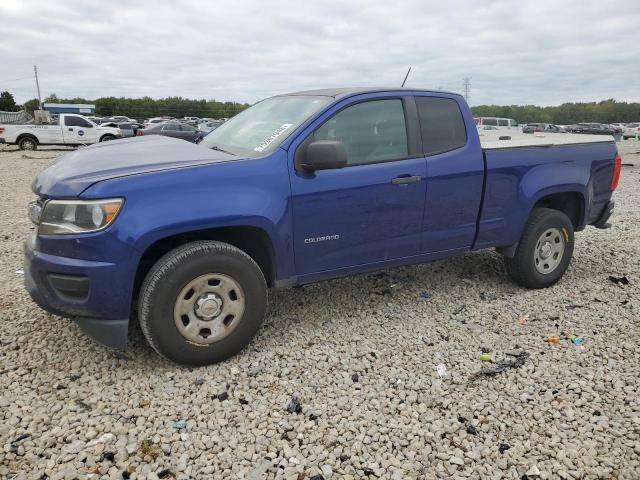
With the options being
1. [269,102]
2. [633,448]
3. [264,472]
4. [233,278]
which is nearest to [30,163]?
[269,102]

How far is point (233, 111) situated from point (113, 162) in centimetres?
8109

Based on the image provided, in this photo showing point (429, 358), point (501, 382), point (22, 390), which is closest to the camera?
point (22, 390)

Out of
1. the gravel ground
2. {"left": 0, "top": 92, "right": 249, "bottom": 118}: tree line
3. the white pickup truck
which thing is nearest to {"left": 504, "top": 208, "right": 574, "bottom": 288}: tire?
the gravel ground

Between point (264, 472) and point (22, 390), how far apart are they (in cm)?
166

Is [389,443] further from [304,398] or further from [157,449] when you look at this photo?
[157,449]

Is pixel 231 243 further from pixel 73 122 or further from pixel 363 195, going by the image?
pixel 73 122

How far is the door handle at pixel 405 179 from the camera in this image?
145 inches

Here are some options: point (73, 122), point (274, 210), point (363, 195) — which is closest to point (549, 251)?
point (363, 195)

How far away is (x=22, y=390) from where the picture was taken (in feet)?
9.67

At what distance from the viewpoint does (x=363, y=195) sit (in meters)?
3.54

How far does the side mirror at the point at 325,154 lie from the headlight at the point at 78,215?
48.3 inches

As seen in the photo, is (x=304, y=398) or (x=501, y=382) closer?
(x=304, y=398)

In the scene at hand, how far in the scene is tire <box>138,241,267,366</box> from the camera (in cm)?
298

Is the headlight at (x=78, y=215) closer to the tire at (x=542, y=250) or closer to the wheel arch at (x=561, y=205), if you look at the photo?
the wheel arch at (x=561, y=205)
